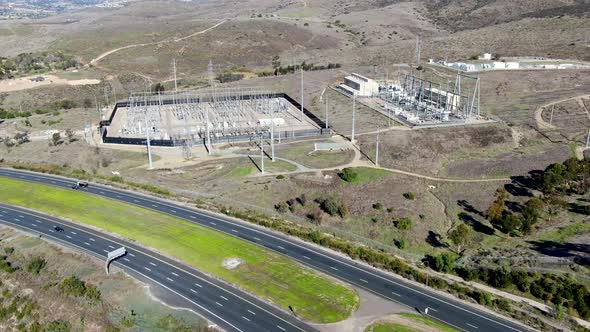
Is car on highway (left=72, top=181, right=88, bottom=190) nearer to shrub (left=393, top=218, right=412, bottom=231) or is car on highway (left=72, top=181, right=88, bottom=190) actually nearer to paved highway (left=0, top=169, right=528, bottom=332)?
paved highway (left=0, top=169, right=528, bottom=332)

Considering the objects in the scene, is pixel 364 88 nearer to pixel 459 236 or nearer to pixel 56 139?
pixel 459 236

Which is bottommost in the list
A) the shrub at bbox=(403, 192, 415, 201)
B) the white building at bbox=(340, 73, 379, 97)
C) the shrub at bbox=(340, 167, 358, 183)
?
the shrub at bbox=(403, 192, 415, 201)

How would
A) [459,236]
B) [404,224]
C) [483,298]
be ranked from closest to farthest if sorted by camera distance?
[483,298], [459,236], [404,224]

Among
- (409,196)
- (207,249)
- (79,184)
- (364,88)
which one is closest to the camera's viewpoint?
(207,249)

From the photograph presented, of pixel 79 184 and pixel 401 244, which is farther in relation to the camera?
pixel 79 184

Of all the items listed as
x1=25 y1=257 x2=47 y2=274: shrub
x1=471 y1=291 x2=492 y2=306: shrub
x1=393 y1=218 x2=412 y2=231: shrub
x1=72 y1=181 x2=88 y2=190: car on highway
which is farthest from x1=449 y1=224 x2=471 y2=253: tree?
x1=72 y1=181 x2=88 y2=190: car on highway

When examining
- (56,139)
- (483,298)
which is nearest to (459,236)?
(483,298)

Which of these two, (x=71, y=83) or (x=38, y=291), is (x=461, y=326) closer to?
(x=38, y=291)
